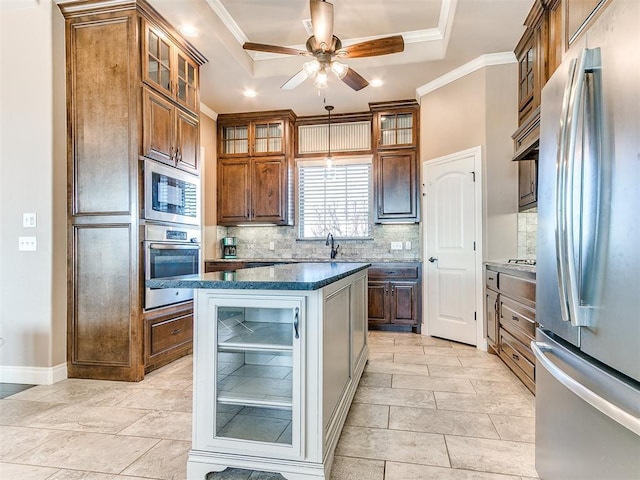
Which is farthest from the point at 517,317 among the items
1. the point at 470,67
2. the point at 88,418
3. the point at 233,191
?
the point at 233,191

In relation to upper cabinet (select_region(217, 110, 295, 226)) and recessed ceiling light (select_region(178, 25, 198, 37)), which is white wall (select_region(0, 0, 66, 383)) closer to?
recessed ceiling light (select_region(178, 25, 198, 37))

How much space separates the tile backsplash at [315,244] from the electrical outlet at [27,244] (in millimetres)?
2819

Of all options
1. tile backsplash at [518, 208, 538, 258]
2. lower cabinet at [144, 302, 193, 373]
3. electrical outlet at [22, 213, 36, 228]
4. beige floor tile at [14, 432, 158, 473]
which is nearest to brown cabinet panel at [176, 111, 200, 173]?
electrical outlet at [22, 213, 36, 228]

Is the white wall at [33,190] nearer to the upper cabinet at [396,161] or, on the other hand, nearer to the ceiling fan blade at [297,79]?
the ceiling fan blade at [297,79]

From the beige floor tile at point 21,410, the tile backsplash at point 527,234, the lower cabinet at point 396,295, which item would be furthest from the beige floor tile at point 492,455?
the lower cabinet at point 396,295

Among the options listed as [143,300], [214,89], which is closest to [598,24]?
[143,300]

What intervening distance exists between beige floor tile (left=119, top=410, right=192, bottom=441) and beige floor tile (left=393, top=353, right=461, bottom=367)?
198 cm

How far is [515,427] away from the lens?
2227 millimetres

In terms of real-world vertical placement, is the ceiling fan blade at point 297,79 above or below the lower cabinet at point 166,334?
above

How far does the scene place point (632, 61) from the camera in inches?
38.4

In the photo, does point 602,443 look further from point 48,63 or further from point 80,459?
point 48,63

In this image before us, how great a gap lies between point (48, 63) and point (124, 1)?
0.77m

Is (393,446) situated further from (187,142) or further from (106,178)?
(187,142)

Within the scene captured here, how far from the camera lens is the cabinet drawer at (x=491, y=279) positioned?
3.48 meters
